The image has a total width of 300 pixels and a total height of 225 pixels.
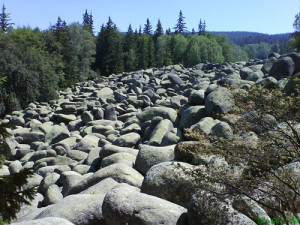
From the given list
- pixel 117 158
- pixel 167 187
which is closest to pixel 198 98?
pixel 117 158

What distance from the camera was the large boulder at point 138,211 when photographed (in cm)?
484

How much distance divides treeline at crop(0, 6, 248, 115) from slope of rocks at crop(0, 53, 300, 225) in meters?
2.54

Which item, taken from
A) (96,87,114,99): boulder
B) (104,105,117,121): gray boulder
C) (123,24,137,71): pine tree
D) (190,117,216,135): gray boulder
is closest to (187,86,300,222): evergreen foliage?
(190,117,216,135): gray boulder

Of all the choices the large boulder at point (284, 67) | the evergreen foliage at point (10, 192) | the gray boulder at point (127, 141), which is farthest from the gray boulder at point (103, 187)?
the large boulder at point (284, 67)

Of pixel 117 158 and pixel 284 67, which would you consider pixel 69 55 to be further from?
pixel 117 158

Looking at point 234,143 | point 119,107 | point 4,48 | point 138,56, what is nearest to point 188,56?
point 138,56

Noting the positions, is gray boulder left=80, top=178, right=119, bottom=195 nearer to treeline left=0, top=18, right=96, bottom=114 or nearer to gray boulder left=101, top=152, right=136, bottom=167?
gray boulder left=101, top=152, right=136, bottom=167

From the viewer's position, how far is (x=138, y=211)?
492 cm

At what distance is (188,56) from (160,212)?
195 ft

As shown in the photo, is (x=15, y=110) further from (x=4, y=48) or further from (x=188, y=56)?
(x=188, y=56)

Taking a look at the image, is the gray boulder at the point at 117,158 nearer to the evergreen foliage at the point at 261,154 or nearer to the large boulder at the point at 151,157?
the large boulder at the point at 151,157

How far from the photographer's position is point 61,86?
37.6 metres

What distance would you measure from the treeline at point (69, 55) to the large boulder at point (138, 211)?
2339 cm

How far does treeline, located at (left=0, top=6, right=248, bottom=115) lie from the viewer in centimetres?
2706
